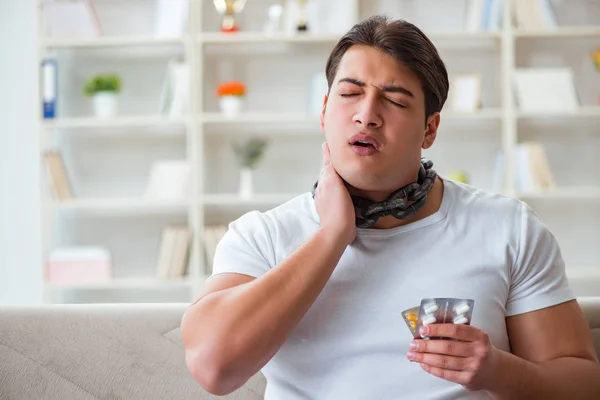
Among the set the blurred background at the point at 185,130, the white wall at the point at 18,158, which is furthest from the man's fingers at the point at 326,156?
the white wall at the point at 18,158

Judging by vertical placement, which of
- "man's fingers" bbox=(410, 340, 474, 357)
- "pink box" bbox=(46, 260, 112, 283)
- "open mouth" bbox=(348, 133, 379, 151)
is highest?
"open mouth" bbox=(348, 133, 379, 151)

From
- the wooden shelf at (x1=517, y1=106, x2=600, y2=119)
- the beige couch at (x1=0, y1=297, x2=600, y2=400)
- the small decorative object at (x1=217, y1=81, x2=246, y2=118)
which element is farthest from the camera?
the small decorative object at (x1=217, y1=81, x2=246, y2=118)

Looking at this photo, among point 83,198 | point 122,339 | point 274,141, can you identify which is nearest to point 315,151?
point 274,141

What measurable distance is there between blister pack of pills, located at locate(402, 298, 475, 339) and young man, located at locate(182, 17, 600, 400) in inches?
1.3

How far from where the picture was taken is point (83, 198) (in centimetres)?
470

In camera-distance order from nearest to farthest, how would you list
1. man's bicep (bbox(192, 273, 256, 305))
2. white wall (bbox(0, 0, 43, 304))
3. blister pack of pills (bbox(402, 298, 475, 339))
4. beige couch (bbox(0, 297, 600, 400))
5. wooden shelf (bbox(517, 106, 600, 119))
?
blister pack of pills (bbox(402, 298, 475, 339)), man's bicep (bbox(192, 273, 256, 305)), beige couch (bbox(0, 297, 600, 400)), wooden shelf (bbox(517, 106, 600, 119)), white wall (bbox(0, 0, 43, 304))

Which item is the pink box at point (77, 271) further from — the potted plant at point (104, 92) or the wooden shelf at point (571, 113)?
the wooden shelf at point (571, 113)

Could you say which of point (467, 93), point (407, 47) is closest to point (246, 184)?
point (467, 93)

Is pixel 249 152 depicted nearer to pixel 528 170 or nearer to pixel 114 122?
pixel 114 122

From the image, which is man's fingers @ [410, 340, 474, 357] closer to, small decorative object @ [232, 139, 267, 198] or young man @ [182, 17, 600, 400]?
young man @ [182, 17, 600, 400]

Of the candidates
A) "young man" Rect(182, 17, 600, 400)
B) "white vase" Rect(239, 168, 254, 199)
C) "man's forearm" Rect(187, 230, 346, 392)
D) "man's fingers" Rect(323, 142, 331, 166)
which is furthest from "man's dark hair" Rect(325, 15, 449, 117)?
"white vase" Rect(239, 168, 254, 199)

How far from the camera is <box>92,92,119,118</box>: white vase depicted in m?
4.43

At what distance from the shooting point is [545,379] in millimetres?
1283

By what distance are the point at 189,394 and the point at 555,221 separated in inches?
141
